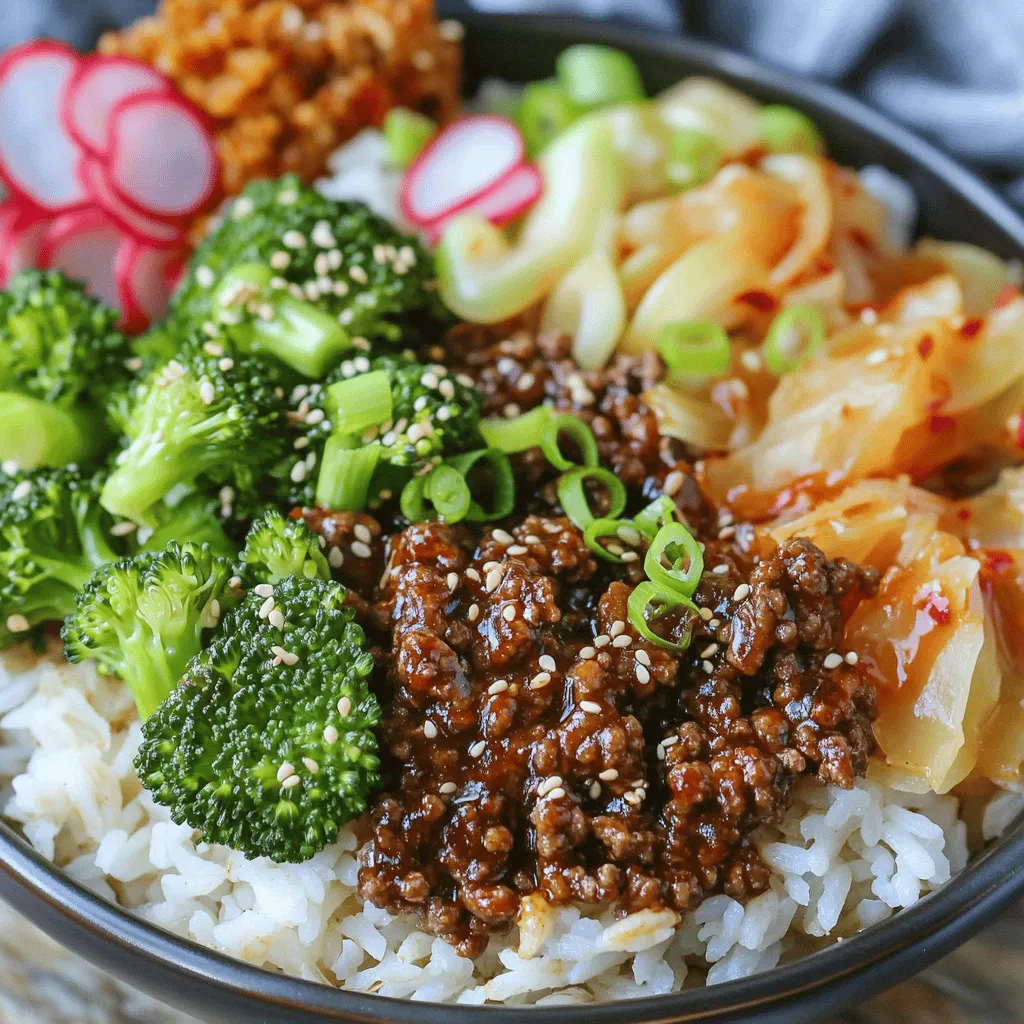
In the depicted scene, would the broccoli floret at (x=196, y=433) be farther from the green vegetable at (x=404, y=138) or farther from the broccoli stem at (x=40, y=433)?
the green vegetable at (x=404, y=138)

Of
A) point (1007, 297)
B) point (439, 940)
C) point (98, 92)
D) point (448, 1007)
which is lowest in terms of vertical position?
point (439, 940)

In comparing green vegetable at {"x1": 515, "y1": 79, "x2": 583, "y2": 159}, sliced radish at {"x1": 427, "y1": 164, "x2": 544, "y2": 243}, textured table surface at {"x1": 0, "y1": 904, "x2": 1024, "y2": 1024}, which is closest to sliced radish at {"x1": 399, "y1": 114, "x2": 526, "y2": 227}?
sliced radish at {"x1": 427, "y1": 164, "x2": 544, "y2": 243}

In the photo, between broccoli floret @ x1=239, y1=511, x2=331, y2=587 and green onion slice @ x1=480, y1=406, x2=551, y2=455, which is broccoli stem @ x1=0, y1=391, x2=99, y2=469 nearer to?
broccoli floret @ x1=239, y1=511, x2=331, y2=587

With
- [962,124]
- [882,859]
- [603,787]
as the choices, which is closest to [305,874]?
[603,787]

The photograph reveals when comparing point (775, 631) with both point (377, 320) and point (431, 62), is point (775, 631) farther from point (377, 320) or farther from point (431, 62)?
point (431, 62)

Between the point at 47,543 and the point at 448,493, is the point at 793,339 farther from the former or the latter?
the point at 47,543

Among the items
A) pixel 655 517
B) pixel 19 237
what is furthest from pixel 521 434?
pixel 19 237

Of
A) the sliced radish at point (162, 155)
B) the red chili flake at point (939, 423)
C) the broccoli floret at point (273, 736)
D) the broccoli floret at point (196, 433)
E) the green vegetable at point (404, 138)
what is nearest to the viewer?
the broccoli floret at point (273, 736)

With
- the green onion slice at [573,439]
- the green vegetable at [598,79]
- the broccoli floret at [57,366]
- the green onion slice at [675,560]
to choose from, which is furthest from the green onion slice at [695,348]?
the broccoli floret at [57,366]
